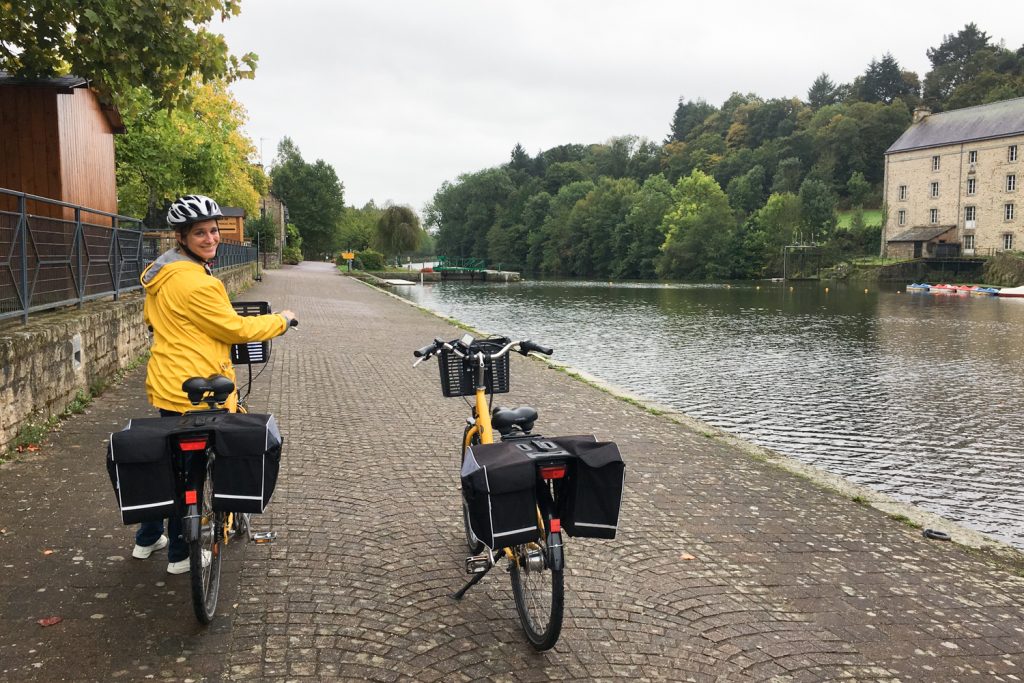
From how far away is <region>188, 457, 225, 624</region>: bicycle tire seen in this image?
11.1 ft

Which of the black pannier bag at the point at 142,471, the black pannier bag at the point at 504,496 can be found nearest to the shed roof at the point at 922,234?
the black pannier bag at the point at 504,496

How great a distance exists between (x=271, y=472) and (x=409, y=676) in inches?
41.7

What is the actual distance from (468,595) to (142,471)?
171 centimetres

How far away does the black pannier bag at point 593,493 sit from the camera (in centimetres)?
324

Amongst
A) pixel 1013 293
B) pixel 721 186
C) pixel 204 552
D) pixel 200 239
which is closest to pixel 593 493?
pixel 204 552

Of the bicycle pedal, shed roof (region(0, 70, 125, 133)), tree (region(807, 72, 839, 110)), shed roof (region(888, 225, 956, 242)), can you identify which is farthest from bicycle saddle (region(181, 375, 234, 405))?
tree (region(807, 72, 839, 110))

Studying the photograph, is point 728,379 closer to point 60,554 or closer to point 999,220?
point 60,554

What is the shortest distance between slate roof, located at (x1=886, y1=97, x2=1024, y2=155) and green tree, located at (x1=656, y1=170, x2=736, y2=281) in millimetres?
17989

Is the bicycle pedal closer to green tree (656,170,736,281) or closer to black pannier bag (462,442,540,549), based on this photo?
black pannier bag (462,442,540,549)

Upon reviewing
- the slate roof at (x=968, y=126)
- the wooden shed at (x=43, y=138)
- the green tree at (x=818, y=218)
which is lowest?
the wooden shed at (x=43, y=138)

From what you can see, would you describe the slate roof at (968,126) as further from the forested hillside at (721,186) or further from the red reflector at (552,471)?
the red reflector at (552,471)

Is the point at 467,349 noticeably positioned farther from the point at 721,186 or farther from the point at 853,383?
the point at 721,186

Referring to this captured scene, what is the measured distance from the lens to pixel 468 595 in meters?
4.08

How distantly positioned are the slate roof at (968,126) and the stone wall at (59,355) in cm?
7773
